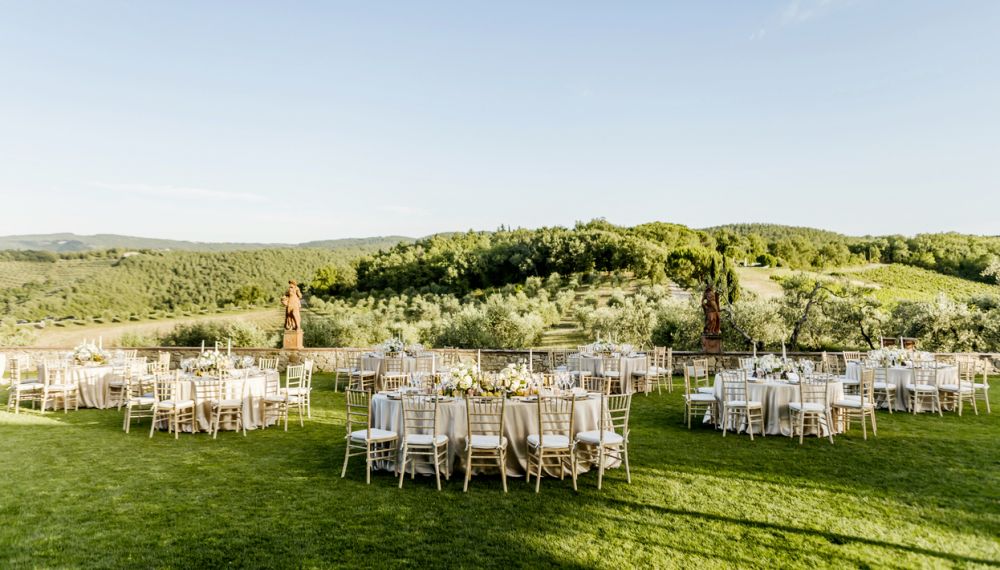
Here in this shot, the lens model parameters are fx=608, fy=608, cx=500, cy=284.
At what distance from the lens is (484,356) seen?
15555 mm

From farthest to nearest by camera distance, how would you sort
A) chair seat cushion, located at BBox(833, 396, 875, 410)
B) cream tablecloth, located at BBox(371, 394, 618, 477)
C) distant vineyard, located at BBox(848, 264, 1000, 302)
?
distant vineyard, located at BBox(848, 264, 1000, 302) → chair seat cushion, located at BBox(833, 396, 875, 410) → cream tablecloth, located at BBox(371, 394, 618, 477)

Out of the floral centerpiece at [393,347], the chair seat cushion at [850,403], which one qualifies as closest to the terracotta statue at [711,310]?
the chair seat cushion at [850,403]

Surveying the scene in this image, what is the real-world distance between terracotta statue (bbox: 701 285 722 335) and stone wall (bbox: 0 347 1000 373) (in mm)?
617

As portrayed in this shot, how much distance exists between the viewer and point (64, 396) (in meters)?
10.3

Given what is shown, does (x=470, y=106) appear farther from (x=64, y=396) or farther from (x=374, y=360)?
(x=64, y=396)

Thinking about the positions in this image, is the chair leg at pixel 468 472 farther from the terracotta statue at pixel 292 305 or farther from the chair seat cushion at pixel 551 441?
the terracotta statue at pixel 292 305

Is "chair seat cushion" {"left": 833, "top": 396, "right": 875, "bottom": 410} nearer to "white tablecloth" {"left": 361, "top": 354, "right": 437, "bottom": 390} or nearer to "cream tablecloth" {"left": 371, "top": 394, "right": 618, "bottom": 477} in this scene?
"cream tablecloth" {"left": 371, "top": 394, "right": 618, "bottom": 477}

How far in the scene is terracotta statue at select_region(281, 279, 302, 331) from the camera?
51.2 ft

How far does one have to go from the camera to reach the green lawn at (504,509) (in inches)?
164

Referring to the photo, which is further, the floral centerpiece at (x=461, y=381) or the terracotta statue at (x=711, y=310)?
the terracotta statue at (x=711, y=310)

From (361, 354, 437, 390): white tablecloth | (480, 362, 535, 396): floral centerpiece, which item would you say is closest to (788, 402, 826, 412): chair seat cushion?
(480, 362, 535, 396): floral centerpiece

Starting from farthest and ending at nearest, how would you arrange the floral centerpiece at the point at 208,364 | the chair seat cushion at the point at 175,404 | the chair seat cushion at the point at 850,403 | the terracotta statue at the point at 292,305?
the terracotta statue at the point at 292,305
the floral centerpiece at the point at 208,364
the chair seat cushion at the point at 175,404
the chair seat cushion at the point at 850,403

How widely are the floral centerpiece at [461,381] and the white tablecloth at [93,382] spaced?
7.35m

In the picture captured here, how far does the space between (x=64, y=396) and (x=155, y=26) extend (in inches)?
379
